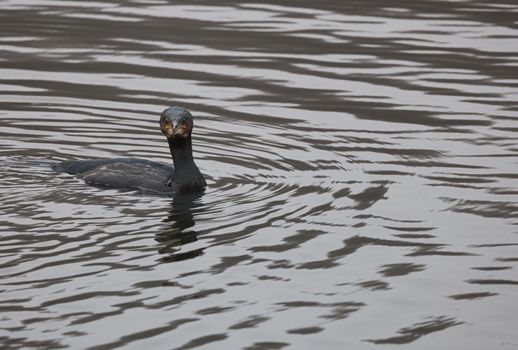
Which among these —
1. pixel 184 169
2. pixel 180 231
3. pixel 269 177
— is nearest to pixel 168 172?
pixel 184 169

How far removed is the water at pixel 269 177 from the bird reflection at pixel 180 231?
0.11ft

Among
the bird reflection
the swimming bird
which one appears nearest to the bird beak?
the swimming bird

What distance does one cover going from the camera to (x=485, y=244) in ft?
36.0

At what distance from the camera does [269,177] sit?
13156 mm

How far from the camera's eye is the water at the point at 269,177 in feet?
29.9

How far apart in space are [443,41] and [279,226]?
9287 mm

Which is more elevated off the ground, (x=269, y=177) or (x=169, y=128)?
(x=169, y=128)

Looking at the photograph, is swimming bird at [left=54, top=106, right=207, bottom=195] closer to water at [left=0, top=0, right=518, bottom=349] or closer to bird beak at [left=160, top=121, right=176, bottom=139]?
bird beak at [left=160, top=121, right=176, bottom=139]

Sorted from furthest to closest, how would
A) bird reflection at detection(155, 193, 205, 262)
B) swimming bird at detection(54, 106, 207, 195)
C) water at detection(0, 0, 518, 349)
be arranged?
1. swimming bird at detection(54, 106, 207, 195)
2. bird reflection at detection(155, 193, 205, 262)
3. water at detection(0, 0, 518, 349)

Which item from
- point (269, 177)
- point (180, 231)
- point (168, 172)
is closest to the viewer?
point (180, 231)

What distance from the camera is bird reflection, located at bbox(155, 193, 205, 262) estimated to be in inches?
415

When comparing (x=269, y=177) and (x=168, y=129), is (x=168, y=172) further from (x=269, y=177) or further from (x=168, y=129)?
(x=269, y=177)

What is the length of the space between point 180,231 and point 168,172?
1.72 m

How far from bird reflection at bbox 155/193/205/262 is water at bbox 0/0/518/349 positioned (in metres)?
0.03
